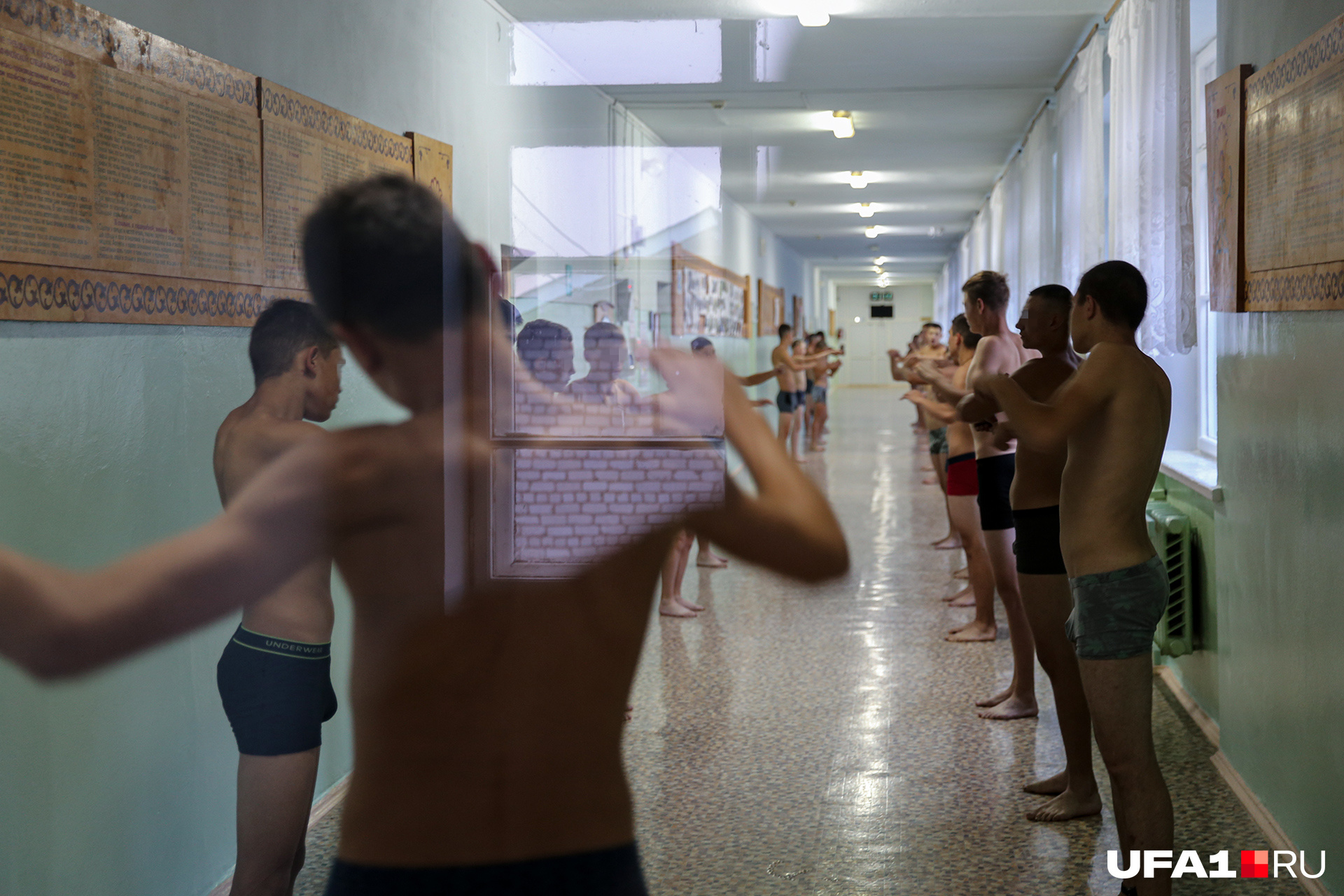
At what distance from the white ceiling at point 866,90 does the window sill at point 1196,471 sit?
1528mm

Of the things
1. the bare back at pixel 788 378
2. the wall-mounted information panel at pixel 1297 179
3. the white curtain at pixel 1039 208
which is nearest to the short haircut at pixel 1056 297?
the wall-mounted information panel at pixel 1297 179

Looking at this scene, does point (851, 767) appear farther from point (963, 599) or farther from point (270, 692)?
point (963, 599)

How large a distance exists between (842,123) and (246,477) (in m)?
5.68

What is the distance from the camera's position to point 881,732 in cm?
339

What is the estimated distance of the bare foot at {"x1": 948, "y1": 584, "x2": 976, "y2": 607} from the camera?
5027 mm

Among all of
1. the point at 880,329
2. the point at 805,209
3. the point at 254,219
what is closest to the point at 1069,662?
the point at 254,219

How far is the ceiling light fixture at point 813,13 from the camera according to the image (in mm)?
4162

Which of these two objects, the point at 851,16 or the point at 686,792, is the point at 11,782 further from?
the point at 851,16

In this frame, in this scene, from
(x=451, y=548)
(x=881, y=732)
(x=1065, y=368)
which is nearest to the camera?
(x=451, y=548)

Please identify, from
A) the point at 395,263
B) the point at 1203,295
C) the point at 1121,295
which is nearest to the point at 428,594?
the point at 395,263

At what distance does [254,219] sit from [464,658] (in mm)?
1564

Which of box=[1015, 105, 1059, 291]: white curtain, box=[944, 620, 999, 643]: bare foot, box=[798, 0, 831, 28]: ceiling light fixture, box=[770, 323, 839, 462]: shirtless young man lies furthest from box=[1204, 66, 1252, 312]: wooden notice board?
box=[770, 323, 839, 462]: shirtless young man

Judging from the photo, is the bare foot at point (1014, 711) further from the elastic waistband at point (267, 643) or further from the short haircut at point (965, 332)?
the elastic waistband at point (267, 643)

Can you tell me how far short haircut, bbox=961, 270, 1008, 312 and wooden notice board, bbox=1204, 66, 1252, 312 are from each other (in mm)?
611
